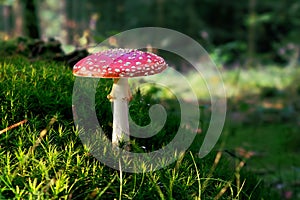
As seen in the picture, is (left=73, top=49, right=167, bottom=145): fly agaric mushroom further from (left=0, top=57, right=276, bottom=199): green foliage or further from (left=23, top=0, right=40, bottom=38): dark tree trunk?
(left=23, top=0, right=40, bottom=38): dark tree trunk

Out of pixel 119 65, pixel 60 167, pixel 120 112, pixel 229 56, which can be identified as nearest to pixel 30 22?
pixel 120 112

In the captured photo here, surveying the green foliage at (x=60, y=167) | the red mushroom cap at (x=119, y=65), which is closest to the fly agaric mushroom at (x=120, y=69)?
the red mushroom cap at (x=119, y=65)

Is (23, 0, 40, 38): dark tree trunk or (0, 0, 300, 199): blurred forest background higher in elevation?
(23, 0, 40, 38): dark tree trunk

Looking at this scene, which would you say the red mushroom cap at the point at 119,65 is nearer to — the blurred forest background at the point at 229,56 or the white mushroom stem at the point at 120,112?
the white mushroom stem at the point at 120,112

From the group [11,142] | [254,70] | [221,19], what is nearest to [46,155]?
[11,142]

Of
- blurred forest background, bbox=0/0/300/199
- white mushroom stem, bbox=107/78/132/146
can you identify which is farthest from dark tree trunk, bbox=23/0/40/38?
white mushroom stem, bbox=107/78/132/146

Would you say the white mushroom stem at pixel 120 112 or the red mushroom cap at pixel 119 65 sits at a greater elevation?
the red mushroom cap at pixel 119 65

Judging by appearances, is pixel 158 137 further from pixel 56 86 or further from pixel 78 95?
pixel 56 86

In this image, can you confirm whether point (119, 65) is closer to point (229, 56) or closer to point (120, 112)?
point (120, 112)
